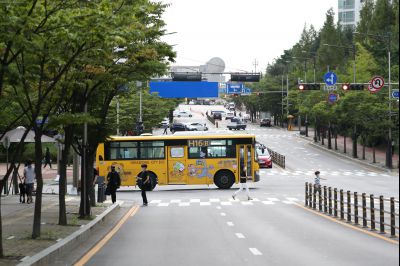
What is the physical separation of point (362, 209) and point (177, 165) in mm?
17712

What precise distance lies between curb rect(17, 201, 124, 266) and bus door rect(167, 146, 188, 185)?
57.2ft

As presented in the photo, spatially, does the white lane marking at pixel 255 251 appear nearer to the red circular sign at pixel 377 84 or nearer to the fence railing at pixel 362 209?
the fence railing at pixel 362 209

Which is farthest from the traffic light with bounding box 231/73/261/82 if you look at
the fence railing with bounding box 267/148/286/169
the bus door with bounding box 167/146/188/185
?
the bus door with bounding box 167/146/188/185

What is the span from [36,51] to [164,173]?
27.1m

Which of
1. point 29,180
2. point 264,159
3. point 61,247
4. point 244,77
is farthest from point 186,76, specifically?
point 61,247

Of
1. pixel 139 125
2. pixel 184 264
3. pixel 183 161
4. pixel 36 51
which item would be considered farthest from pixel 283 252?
pixel 139 125

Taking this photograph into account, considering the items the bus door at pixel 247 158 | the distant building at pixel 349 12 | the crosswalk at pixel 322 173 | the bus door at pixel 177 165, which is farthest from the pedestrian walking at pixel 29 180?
the distant building at pixel 349 12

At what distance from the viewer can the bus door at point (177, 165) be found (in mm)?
40156

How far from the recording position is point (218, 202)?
33.1 metres

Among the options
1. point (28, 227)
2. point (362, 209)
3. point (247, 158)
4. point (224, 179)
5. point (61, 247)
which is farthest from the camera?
point (224, 179)

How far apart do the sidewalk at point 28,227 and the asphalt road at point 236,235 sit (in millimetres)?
1355

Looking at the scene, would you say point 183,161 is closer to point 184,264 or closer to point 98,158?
point 98,158

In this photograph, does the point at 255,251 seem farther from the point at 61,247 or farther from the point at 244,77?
the point at 244,77

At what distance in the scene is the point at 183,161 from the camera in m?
40.2
